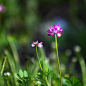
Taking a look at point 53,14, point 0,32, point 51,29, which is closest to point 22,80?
point 51,29

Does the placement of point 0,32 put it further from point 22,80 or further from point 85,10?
point 85,10

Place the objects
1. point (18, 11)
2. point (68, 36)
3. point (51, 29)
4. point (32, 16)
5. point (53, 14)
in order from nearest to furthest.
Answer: point (51, 29)
point (18, 11)
point (68, 36)
point (32, 16)
point (53, 14)

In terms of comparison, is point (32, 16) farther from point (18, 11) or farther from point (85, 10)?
point (85, 10)

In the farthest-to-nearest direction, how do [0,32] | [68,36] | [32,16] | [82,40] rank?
1. [32,16]
2. [68,36]
3. [82,40]
4. [0,32]

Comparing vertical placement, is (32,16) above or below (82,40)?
above

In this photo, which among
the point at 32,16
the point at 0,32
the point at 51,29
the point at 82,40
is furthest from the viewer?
the point at 32,16

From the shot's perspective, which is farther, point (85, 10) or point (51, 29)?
point (85, 10)

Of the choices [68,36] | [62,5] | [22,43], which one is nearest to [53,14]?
[62,5]

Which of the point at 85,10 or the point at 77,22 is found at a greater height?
the point at 85,10

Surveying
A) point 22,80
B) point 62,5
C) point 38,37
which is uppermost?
point 62,5
